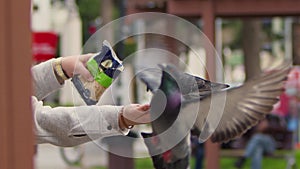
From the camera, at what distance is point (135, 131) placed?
2.97 m

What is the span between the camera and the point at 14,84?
1.81 metres

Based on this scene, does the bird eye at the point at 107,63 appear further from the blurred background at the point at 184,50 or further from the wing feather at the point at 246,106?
→ the wing feather at the point at 246,106

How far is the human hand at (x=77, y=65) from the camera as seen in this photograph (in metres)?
2.69

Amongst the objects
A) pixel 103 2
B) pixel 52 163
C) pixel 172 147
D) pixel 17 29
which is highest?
pixel 103 2

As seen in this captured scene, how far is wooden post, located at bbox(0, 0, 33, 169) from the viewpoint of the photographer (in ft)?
5.90

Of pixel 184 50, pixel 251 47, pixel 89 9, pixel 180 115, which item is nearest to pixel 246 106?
pixel 184 50

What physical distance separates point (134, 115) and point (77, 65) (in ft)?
1.25

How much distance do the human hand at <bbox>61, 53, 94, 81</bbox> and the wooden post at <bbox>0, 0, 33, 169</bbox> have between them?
2.80 feet

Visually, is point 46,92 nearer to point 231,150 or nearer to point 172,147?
point 172,147

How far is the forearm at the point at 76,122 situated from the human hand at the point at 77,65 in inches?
6.7

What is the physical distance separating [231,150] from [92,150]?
2.86 meters

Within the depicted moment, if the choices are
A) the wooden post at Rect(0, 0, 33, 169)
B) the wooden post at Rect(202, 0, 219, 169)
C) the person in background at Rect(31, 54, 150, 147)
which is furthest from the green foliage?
the wooden post at Rect(0, 0, 33, 169)

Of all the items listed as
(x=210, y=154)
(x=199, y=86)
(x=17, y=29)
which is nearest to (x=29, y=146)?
(x=17, y=29)

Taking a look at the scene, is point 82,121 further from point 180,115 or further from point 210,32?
point 210,32
